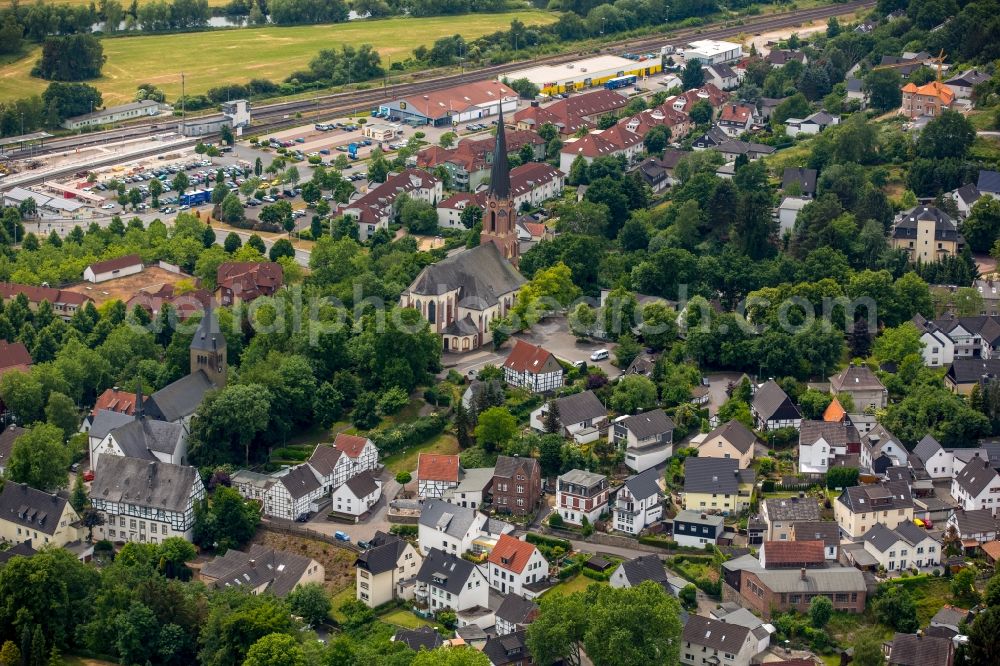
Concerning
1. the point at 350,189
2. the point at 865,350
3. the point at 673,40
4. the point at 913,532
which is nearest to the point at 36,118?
the point at 350,189

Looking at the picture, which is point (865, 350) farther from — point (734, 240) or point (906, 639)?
point (906, 639)

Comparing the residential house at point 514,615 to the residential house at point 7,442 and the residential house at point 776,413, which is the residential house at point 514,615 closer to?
the residential house at point 776,413

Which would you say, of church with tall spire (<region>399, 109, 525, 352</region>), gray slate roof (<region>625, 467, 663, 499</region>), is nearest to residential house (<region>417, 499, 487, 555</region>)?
gray slate roof (<region>625, 467, 663, 499</region>)

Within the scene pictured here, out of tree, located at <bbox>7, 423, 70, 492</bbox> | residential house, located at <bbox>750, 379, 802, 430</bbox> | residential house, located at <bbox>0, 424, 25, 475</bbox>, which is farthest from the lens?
residential house, located at <bbox>750, 379, 802, 430</bbox>

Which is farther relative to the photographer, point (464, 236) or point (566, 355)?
point (464, 236)

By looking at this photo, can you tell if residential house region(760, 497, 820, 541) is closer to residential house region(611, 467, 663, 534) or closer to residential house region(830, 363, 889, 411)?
residential house region(611, 467, 663, 534)

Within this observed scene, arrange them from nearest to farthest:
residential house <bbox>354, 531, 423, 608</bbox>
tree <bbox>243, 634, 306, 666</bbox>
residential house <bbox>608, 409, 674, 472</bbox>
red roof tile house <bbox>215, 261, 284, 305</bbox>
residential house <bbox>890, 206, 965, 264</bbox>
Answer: tree <bbox>243, 634, 306, 666</bbox>, residential house <bbox>354, 531, 423, 608</bbox>, residential house <bbox>608, 409, 674, 472</bbox>, red roof tile house <bbox>215, 261, 284, 305</bbox>, residential house <bbox>890, 206, 965, 264</bbox>
